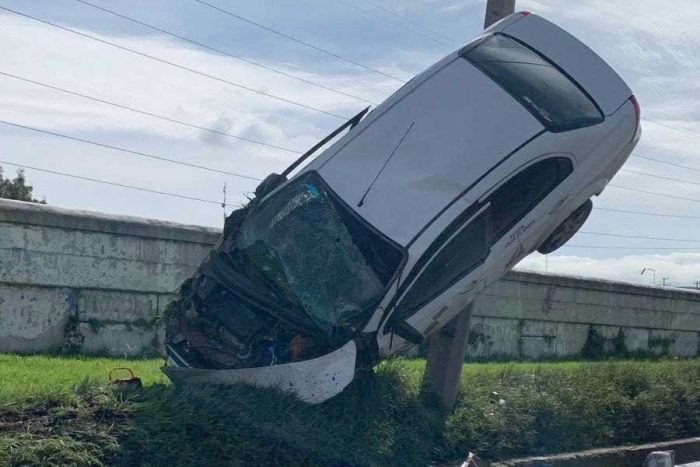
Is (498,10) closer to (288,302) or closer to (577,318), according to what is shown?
(288,302)

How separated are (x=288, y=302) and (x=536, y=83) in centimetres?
316

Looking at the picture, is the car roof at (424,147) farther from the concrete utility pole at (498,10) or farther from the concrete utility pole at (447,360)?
the concrete utility pole at (447,360)

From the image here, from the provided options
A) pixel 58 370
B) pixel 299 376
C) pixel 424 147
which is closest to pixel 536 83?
pixel 424 147

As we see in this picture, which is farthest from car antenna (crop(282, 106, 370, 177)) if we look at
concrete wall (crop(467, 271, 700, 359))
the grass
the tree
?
the tree

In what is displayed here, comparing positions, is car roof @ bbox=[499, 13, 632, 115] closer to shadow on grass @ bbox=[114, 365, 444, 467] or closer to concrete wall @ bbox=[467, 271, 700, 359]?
shadow on grass @ bbox=[114, 365, 444, 467]

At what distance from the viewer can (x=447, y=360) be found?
880 centimetres

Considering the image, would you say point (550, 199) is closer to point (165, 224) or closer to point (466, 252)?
point (466, 252)

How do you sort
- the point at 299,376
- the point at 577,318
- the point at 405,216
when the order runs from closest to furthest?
the point at 299,376 < the point at 405,216 < the point at 577,318

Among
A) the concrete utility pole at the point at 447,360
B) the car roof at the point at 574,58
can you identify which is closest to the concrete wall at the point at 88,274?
the concrete utility pole at the point at 447,360

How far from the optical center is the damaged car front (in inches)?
286

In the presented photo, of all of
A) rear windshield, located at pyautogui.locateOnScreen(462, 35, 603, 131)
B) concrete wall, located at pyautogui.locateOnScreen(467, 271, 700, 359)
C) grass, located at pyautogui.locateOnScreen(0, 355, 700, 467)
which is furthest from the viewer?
concrete wall, located at pyautogui.locateOnScreen(467, 271, 700, 359)

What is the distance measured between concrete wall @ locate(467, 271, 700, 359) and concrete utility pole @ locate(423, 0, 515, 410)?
19.7ft

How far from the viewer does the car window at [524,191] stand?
8.28m

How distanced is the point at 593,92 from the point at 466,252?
2.19m
